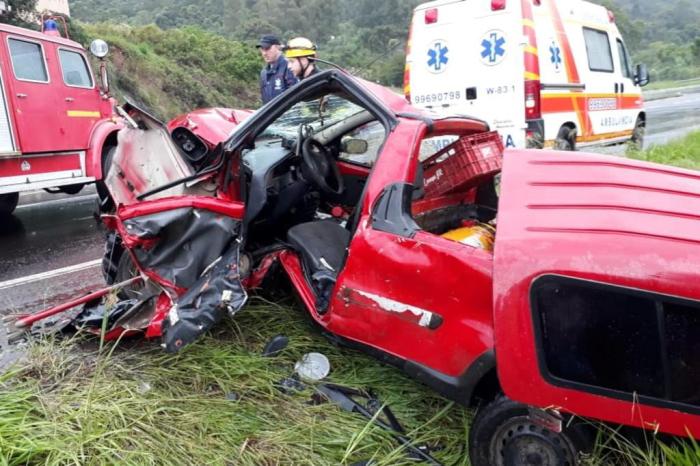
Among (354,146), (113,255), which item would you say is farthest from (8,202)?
(354,146)

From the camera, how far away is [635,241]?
74.6 inches

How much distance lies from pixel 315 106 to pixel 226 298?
50.9 inches

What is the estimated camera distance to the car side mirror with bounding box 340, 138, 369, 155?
361 cm

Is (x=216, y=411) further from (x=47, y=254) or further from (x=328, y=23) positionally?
(x=328, y=23)

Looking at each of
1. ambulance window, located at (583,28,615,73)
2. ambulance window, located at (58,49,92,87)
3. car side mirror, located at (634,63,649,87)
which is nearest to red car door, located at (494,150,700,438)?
ambulance window, located at (583,28,615,73)

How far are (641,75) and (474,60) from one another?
3909 mm

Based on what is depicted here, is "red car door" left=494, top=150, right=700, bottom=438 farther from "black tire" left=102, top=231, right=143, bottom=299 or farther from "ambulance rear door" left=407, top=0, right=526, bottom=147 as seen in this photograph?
"ambulance rear door" left=407, top=0, right=526, bottom=147

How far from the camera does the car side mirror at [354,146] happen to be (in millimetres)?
3613

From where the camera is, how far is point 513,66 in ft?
21.2


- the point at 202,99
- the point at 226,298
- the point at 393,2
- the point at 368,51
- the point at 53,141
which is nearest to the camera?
the point at 226,298

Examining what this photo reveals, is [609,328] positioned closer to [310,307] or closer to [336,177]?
[310,307]

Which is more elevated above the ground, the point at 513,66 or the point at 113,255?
the point at 513,66

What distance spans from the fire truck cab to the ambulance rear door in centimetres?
385

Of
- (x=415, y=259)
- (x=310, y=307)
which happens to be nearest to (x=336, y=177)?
(x=310, y=307)
